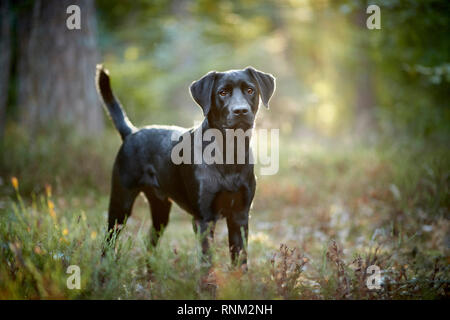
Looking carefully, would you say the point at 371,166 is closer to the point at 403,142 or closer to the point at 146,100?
the point at 403,142

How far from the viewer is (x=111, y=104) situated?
438 centimetres

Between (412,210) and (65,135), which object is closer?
(412,210)

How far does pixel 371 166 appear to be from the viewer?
7.04 metres

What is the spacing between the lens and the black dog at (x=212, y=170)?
324 cm

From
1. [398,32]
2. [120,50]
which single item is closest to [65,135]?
[398,32]

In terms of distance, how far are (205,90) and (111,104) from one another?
1.50 m


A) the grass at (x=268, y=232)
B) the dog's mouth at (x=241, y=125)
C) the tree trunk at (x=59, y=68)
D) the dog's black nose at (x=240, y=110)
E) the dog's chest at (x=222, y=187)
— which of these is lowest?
the grass at (x=268, y=232)

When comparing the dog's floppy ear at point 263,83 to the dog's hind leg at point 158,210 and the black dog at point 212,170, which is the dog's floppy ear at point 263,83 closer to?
the black dog at point 212,170

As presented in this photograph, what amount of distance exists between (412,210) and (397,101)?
7313 mm

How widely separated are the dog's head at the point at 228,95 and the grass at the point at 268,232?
108 cm

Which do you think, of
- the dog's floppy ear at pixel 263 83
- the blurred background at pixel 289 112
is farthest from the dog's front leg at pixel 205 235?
the blurred background at pixel 289 112

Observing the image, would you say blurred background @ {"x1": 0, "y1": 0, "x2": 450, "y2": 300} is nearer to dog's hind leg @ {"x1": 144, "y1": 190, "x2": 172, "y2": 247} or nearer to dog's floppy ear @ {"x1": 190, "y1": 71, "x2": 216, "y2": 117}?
dog's hind leg @ {"x1": 144, "y1": 190, "x2": 172, "y2": 247}

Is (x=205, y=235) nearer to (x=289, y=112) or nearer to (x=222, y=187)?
(x=222, y=187)

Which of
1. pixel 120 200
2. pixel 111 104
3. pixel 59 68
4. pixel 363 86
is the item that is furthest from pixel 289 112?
pixel 120 200
